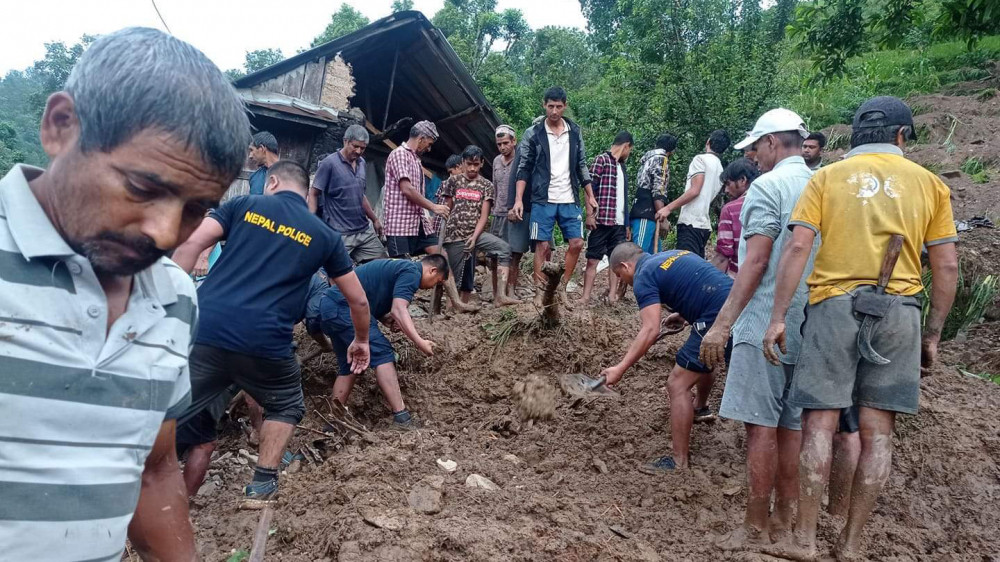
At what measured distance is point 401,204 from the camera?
657 centimetres

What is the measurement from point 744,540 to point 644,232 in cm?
418

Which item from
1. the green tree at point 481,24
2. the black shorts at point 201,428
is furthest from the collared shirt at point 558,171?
the green tree at point 481,24

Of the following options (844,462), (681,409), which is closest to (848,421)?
(844,462)

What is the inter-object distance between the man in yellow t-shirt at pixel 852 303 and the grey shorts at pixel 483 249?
408 cm

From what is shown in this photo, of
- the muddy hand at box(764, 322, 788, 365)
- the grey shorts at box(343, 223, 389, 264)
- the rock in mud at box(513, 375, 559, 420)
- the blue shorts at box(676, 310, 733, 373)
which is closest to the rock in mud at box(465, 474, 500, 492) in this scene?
the rock in mud at box(513, 375, 559, 420)

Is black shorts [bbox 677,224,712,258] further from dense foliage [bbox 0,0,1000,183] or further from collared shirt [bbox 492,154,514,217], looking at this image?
dense foliage [bbox 0,0,1000,183]

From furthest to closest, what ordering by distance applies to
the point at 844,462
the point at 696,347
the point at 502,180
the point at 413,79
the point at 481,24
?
the point at 481,24
the point at 413,79
the point at 502,180
the point at 696,347
the point at 844,462

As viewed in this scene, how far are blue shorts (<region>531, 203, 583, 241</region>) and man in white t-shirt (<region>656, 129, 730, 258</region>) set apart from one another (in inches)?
33.8

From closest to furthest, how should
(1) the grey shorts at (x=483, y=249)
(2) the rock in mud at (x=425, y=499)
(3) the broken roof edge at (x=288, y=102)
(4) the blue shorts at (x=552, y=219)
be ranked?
1. (2) the rock in mud at (x=425, y=499)
2. (4) the blue shorts at (x=552, y=219)
3. (1) the grey shorts at (x=483, y=249)
4. (3) the broken roof edge at (x=288, y=102)

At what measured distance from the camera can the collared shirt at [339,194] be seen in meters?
6.27

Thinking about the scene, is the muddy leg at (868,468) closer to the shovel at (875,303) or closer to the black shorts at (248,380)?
the shovel at (875,303)

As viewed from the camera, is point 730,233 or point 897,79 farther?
point 897,79

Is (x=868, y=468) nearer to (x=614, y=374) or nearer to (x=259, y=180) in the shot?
(x=614, y=374)

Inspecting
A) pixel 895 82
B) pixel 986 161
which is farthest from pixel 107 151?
pixel 895 82
